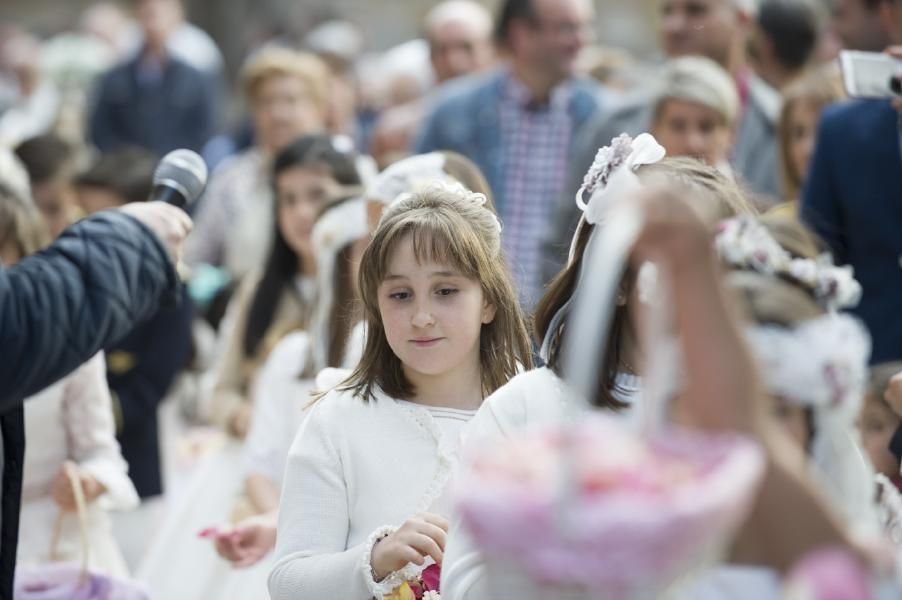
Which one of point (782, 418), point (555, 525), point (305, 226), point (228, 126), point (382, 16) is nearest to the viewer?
point (555, 525)

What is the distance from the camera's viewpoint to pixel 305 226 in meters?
5.31

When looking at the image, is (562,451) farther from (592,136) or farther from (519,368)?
(592,136)

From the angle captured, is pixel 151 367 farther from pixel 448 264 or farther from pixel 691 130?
pixel 448 264

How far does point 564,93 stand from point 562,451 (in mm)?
5357

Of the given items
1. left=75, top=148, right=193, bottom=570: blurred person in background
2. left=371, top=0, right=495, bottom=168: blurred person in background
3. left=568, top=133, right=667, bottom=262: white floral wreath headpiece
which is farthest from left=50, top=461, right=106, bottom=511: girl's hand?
left=371, top=0, right=495, bottom=168: blurred person in background

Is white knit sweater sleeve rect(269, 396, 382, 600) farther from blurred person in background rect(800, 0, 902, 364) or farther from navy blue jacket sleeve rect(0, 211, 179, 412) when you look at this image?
blurred person in background rect(800, 0, 902, 364)

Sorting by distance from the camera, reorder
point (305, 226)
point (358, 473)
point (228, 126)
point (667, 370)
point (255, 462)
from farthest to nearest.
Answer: point (228, 126) → point (305, 226) → point (255, 462) → point (358, 473) → point (667, 370)

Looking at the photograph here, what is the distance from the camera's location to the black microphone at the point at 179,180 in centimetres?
309

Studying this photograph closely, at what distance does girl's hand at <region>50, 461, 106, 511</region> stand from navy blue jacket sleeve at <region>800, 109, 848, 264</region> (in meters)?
2.41

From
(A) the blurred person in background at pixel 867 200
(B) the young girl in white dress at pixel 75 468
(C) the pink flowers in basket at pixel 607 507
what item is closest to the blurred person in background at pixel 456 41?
(A) the blurred person in background at pixel 867 200

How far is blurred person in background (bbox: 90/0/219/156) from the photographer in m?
10.3

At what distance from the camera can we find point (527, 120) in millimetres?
6809

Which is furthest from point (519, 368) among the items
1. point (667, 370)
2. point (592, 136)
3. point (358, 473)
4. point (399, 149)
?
point (399, 149)

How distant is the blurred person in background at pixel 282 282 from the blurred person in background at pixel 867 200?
5.34 feet
